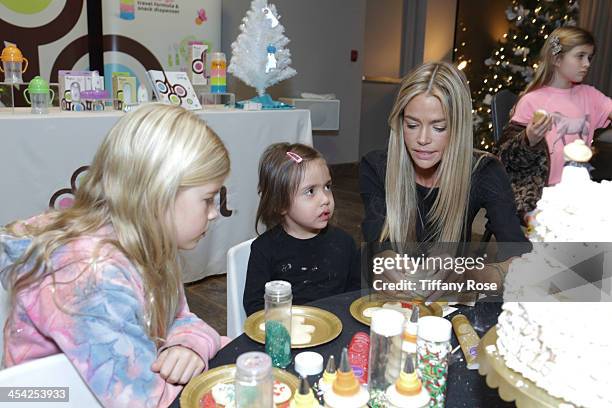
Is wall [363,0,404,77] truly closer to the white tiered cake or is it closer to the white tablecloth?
the white tablecloth

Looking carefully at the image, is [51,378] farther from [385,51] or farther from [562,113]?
[385,51]

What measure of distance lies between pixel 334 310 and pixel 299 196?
59 cm

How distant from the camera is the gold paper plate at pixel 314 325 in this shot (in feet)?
3.81

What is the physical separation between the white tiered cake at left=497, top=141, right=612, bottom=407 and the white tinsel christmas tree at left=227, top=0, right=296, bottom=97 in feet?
Result: 9.75

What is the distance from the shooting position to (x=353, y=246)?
1965 millimetres

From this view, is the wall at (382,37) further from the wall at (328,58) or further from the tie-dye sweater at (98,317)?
the tie-dye sweater at (98,317)

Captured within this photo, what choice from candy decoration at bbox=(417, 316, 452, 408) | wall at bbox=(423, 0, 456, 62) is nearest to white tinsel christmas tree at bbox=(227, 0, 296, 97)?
candy decoration at bbox=(417, 316, 452, 408)

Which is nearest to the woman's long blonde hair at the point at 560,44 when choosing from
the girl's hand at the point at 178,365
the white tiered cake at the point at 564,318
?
the white tiered cake at the point at 564,318

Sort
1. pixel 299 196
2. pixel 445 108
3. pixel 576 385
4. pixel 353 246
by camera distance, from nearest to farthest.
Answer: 1. pixel 576 385
2. pixel 445 108
3. pixel 299 196
4. pixel 353 246

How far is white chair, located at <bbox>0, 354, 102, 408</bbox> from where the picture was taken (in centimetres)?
91

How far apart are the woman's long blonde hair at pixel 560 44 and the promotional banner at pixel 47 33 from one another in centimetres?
317

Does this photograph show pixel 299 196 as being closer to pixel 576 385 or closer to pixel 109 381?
pixel 109 381

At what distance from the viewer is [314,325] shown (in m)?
1.25

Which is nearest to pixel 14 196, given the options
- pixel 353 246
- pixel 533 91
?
pixel 353 246
